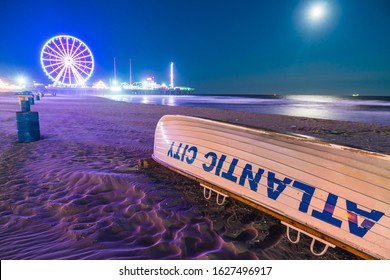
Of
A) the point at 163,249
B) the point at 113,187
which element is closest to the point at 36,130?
the point at 113,187

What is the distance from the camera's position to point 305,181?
10.8 feet

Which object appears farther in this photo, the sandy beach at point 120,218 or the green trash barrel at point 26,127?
the green trash barrel at point 26,127

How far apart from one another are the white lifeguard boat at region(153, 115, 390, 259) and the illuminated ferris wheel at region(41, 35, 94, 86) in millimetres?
64290

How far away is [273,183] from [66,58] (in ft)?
222

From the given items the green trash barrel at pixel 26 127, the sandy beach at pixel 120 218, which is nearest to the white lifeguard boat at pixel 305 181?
the sandy beach at pixel 120 218

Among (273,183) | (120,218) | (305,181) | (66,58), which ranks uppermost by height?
(66,58)

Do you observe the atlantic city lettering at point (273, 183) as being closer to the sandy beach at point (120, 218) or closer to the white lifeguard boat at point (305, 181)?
the white lifeguard boat at point (305, 181)

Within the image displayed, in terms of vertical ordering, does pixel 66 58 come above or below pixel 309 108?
above

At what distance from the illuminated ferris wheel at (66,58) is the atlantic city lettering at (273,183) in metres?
63.9

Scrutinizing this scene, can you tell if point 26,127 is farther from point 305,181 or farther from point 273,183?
point 305,181

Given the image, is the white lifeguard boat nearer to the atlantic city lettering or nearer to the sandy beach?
the atlantic city lettering

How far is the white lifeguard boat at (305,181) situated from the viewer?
275cm

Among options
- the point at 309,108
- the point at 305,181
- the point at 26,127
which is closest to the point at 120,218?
the point at 305,181

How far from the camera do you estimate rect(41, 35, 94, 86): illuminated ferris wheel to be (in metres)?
56.6
